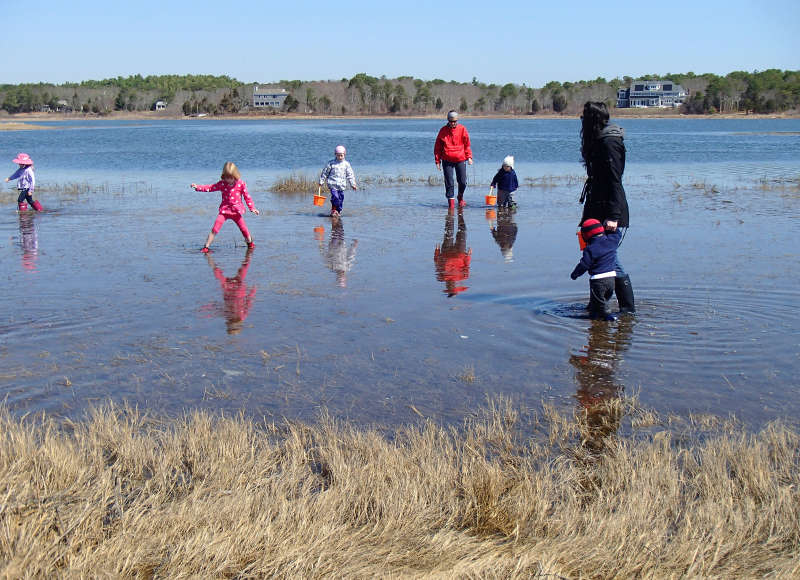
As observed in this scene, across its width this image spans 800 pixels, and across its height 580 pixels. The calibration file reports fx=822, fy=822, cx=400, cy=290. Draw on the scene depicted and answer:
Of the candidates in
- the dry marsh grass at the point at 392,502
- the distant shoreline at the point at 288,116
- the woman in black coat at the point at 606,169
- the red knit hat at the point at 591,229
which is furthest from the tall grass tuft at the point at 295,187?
the distant shoreline at the point at 288,116

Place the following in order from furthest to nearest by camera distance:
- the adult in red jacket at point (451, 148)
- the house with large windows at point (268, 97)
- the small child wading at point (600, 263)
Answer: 1. the house with large windows at point (268, 97)
2. the adult in red jacket at point (451, 148)
3. the small child wading at point (600, 263)

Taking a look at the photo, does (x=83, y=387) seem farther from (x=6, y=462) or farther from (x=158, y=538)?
(x=158, y=538)

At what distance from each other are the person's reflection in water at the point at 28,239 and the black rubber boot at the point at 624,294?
24.0 feet

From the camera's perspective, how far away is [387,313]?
827 cm

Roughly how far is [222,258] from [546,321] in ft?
17.2

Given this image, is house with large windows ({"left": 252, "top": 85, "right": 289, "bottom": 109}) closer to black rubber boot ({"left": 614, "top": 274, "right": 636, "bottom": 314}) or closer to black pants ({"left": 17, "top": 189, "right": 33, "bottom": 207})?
black pants ({"left": 17, "top": 189, "right": 33, "bottom": 207})

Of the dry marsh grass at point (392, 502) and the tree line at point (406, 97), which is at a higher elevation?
the tree line at point (406, 97)

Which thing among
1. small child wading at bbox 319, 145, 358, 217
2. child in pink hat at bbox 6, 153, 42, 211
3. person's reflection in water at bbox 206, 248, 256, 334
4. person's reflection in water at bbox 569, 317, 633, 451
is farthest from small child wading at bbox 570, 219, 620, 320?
child in pink hat at bbox 6, 153, 42, 211

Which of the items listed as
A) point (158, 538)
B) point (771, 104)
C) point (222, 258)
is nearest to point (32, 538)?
point (158, 538)

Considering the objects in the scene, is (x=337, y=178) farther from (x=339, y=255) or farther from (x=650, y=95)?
(x=650, y=95)

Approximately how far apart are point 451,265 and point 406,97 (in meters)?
142

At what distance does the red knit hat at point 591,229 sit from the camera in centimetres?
782

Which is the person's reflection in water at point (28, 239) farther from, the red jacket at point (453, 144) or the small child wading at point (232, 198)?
the red jacket at point (453, 144)

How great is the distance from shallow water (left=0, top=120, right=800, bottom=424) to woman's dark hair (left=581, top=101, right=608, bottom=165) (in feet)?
5.53
